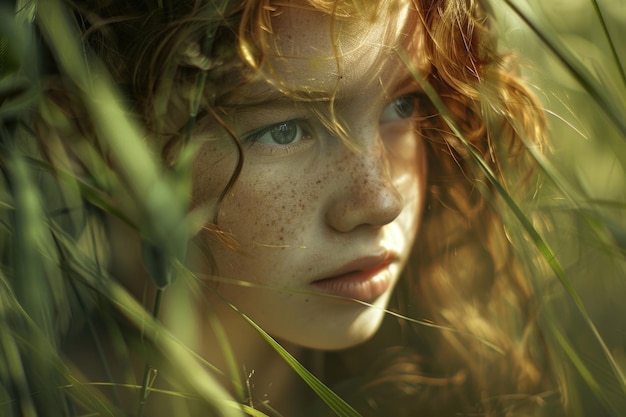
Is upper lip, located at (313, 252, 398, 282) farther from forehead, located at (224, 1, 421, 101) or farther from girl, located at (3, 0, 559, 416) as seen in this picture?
forehead, located at (224, 1, 421, 101)

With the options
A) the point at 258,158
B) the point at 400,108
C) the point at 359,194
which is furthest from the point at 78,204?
the point at 400,108

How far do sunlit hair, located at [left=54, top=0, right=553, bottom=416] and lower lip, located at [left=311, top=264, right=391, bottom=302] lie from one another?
0.41 ft

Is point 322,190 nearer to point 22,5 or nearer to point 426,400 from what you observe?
point 22,5

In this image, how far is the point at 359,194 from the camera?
2.79 ft

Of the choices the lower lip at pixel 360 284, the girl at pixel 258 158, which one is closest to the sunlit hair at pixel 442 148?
the girl at pixel 258 158

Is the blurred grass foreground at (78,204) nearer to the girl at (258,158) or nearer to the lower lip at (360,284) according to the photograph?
the girl at (258,158)

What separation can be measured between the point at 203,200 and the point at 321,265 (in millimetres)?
150

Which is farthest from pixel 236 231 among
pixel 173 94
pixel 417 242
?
pixel 417 242

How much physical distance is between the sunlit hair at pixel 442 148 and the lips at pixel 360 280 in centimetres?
13

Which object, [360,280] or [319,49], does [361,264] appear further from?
[319,49]

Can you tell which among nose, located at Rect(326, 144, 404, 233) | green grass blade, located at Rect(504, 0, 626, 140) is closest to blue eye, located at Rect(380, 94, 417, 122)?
nose, located at Rect(326, 144, 404, 233)

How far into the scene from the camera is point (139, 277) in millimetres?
998

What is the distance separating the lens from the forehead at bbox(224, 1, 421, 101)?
2.52ft

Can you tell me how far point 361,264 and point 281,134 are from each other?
18 cm
